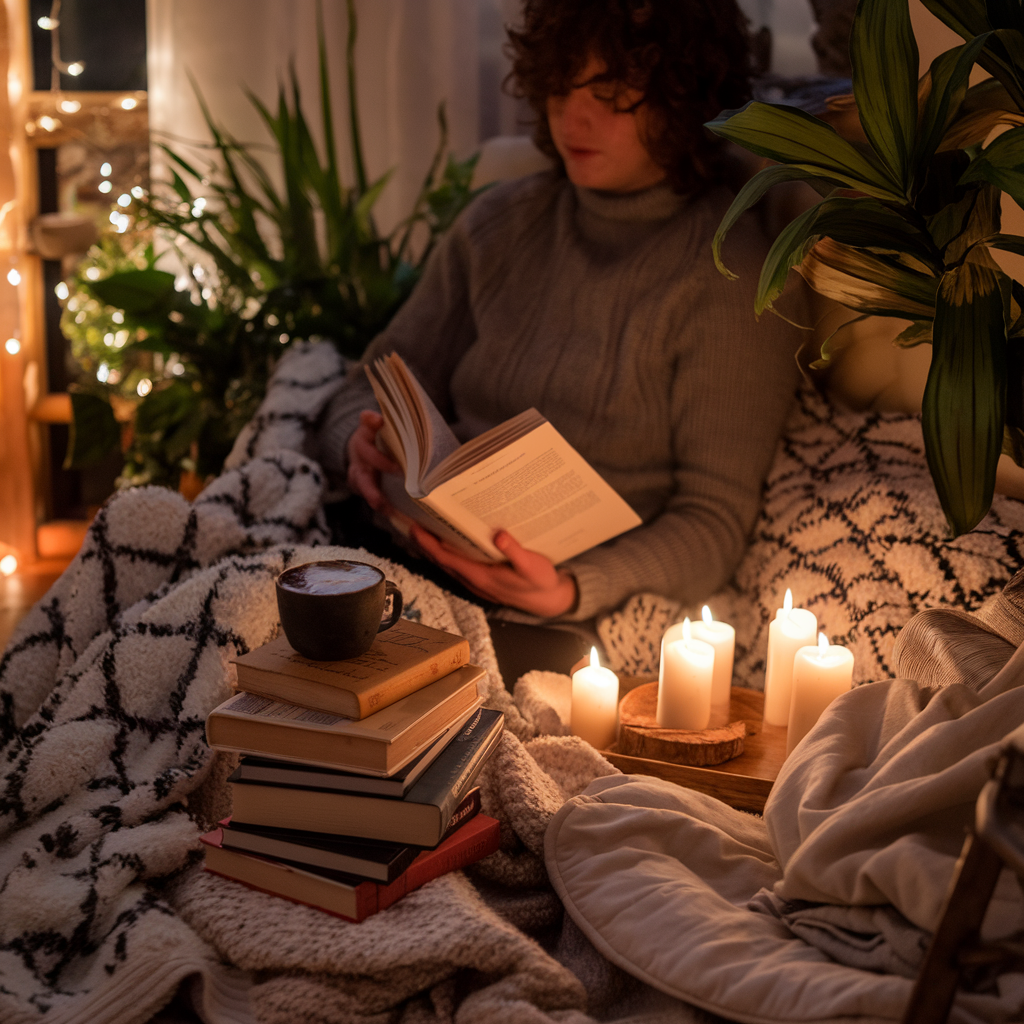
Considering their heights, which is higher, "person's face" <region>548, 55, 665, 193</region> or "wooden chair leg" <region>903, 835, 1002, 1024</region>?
"person's face" <region>548, 55, 665, 193</region>

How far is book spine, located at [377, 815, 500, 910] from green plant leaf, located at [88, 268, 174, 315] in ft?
4.36

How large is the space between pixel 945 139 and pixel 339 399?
102cm

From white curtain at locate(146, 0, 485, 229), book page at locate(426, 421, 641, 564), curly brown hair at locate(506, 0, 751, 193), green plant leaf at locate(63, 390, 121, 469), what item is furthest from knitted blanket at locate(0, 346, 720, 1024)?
white curtain at locate(146, 0, 485, 229)

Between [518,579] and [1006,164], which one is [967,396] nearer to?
[1006,164]

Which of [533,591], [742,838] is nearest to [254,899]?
[742,838]

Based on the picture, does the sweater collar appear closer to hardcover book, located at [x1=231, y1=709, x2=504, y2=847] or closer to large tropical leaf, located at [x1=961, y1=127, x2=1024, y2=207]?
large tropical leaf, located at [x1=961, y1=127, x2=1024, y2=207]

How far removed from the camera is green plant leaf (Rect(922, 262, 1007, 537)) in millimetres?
720

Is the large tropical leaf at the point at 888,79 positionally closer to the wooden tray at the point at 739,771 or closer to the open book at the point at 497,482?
the open book at the point at 497,482

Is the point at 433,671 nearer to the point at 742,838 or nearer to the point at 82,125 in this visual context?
the point at 742,838

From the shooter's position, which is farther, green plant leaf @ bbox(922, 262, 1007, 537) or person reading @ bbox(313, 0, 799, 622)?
person reading @ bbox(313, 0, 799, 622)

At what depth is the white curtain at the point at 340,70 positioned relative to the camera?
7.50 feet

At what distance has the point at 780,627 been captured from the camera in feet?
3.65

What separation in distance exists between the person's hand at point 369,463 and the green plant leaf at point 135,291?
2.10ft

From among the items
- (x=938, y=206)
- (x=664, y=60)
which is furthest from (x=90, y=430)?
(x=938, y=206)
